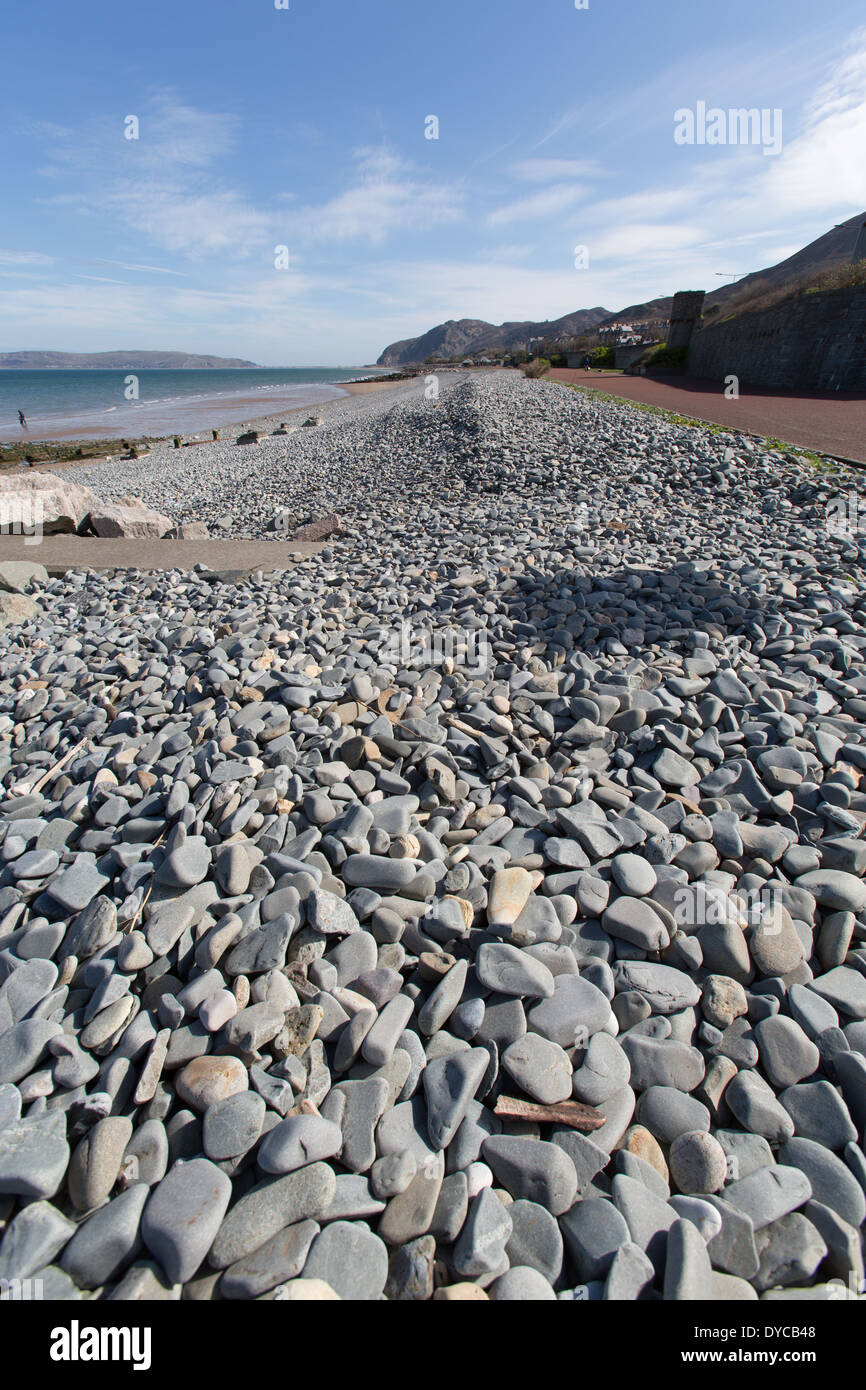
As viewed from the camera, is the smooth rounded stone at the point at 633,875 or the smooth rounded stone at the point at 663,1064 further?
the smooth rounded stone at the point at 633,875

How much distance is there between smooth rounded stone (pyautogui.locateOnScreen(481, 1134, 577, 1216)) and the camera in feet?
4.20

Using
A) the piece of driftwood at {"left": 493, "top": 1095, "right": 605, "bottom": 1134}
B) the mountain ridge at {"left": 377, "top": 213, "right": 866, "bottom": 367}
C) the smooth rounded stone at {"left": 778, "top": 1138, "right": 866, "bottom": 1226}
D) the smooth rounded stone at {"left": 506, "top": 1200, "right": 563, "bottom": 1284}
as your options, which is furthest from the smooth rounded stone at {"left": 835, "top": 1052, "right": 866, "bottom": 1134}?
the mountain ridge at {"left": 377, "top": 213, "right": 866, "bottom": 367}

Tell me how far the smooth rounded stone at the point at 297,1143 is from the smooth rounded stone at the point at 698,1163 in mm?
753

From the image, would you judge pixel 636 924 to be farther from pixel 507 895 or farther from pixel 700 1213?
pixel 700 1213

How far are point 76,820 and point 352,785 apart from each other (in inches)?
41.0

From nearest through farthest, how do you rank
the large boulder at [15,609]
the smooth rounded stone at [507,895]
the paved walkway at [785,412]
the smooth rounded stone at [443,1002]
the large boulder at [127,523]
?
1. the smooth rounded stone at [443,1002]
2. the smooth rounded stone at [507,895]
3. the large boulder at [15,609]
4. the large boulder at [127,523]
5. the paved walkway at [785,412]

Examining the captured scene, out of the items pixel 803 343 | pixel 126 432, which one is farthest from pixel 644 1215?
pixel 126 432

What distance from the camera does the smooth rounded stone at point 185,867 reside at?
1.92 metres

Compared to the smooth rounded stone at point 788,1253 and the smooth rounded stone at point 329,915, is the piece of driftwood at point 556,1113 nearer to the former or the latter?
the smooth rounded stone at point 788,1253

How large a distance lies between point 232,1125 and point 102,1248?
0.28 meters

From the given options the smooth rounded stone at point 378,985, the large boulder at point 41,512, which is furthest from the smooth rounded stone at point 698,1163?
the large boulder at point 41,512

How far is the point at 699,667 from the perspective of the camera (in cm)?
330

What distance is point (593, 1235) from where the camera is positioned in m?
1.21

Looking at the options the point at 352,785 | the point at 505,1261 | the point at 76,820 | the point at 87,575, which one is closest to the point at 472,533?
the point at 87,575
